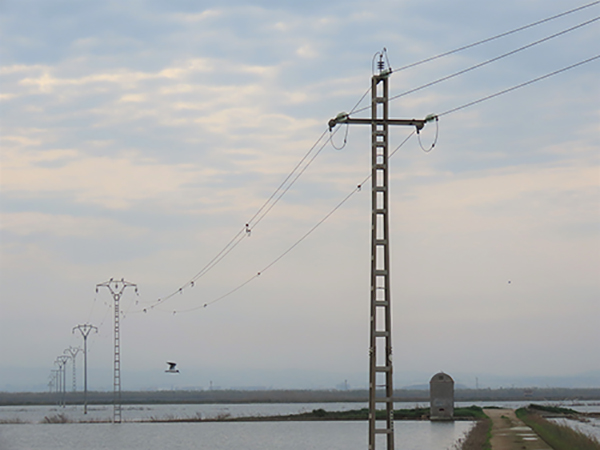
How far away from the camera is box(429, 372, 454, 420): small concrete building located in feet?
293

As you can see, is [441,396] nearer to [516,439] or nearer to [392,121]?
[516,439]

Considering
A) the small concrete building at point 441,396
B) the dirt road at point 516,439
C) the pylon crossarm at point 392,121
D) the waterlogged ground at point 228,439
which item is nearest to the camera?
the pylon crossarm at point 392,121

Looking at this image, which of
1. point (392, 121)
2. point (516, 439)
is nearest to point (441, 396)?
point (516, 439)

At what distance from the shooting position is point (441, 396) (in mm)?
94312

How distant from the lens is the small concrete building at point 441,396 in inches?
3521

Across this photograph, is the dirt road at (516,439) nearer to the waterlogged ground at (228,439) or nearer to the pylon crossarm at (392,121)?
the waterlogged ground at (228,439)

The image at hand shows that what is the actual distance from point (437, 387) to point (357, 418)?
21751mm

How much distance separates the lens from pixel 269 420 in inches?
4633

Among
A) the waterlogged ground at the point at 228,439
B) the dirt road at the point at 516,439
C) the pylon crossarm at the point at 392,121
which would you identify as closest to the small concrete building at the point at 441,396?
the waterlogged ground at the point at 228,439

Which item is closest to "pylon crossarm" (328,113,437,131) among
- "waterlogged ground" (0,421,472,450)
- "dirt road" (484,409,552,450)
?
"dirt road" (484,409,552,450)

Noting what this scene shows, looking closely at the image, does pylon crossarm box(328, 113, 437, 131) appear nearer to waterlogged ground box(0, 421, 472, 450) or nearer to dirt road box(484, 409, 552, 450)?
dirt road box(484, 409, 552, 450)

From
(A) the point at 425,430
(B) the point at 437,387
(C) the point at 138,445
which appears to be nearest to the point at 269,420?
(B) the point at 437,387

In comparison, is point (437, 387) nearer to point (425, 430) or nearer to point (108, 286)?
point (425, 430)

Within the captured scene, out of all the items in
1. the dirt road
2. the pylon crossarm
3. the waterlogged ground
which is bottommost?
the waterlogged ground
